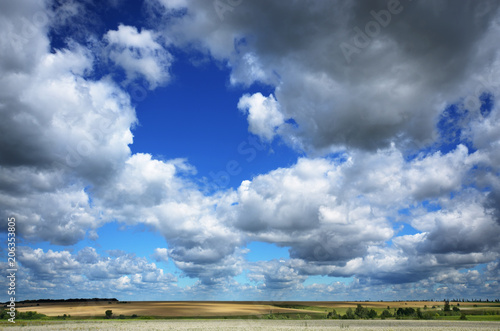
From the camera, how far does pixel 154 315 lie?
5246 inches

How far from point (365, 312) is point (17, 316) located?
126m

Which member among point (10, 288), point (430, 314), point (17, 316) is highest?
point (10, 288)

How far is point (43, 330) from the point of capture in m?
64.8

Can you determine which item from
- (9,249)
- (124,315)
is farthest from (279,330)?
(124,315)

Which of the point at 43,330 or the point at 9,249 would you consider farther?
the point at 43,330

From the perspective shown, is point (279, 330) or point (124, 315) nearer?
point (279, 330)

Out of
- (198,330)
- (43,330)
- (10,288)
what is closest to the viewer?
(10,288)

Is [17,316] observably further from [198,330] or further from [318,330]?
[318,330]

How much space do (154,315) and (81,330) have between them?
7227cm

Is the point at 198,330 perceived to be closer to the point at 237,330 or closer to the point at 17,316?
the point at 237,330

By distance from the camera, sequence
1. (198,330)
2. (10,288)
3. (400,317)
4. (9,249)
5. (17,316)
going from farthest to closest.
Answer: (400,317) < (17,316) < (198,330) < (10,288) < (9,249)

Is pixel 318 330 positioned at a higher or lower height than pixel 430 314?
higher

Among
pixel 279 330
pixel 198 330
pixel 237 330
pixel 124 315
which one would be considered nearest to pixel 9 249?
pixel 198 330

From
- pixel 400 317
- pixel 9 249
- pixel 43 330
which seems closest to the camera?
pixel 9 249
